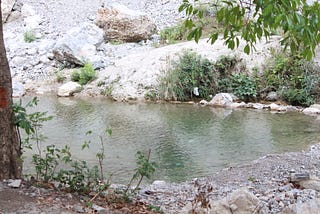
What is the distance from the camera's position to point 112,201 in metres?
3.52

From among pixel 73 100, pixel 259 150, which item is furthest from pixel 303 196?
pixel 73 100

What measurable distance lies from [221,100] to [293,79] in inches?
67.1

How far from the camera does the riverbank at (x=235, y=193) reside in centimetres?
311

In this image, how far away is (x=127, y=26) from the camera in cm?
1551

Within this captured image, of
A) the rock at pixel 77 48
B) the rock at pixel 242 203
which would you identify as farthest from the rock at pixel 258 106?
the rock at pixel 242 203

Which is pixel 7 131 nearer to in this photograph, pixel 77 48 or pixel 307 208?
pixel 307 208

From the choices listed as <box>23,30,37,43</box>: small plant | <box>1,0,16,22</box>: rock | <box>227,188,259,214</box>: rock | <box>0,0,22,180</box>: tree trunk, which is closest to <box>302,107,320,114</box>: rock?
<box>227,188,259,214</box>: rock

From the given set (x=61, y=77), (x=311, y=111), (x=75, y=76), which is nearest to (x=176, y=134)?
(x=311, y=111)

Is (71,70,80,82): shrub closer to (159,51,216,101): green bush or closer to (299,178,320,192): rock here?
(159,51,216,101): green bush

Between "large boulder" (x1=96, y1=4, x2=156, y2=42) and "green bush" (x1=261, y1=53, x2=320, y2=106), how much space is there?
5.04 m

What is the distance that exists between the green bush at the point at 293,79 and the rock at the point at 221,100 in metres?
0.93

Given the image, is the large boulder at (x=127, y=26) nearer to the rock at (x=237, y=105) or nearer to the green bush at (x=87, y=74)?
the green bush at (x=87, y=74)

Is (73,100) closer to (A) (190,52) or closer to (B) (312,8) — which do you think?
(A) (190,52)

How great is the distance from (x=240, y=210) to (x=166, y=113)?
23.0 feet
